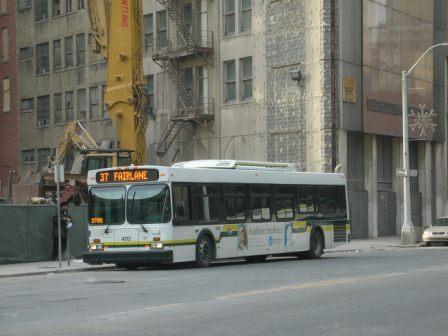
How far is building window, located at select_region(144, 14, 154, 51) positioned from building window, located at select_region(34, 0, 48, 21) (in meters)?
9.95

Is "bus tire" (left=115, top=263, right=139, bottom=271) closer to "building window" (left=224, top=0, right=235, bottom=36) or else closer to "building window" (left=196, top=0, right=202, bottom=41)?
"building window" (left=224, top=0, right=235, bottom=36)

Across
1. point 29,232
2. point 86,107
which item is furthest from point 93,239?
point 86,107

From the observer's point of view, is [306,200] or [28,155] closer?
[306,200]

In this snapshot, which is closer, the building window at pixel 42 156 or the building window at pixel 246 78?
the building window at pixel 246 78

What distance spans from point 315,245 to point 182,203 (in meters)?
6.68

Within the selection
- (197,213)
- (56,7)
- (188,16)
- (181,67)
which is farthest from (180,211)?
(56,7)

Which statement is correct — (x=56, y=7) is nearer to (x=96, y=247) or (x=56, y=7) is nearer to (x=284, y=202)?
(x=284, y=202)

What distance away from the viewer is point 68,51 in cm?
5256

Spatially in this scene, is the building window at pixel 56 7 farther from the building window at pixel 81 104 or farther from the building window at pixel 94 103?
the building window at pixel 94 103

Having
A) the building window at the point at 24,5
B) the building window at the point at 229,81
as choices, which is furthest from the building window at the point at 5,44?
the building window at the point at 229,81

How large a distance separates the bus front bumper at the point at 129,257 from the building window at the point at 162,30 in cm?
Result: 2578

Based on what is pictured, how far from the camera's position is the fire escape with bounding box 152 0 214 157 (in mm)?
43656

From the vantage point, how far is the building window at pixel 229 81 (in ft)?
143

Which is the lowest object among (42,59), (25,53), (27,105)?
(27,105)
